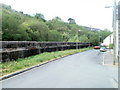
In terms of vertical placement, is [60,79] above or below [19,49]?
below

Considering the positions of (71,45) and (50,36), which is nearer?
(50,36)

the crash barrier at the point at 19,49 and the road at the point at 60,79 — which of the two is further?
the crash barrier at the point at 19,49

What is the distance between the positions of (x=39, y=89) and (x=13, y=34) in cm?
2076

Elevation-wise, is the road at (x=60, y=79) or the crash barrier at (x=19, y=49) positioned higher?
the crash barrier at (x=19, y=49)

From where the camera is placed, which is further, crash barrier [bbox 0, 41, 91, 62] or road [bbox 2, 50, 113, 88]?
crash barrier [bbox 0, 41, 91, 62]

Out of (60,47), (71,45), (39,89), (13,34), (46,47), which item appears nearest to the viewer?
(39,89)

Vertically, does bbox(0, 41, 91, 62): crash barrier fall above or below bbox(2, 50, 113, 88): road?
above

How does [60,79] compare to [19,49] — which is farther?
[19,49]

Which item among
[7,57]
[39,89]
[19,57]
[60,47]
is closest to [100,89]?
[39,89]

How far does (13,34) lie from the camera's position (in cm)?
2578

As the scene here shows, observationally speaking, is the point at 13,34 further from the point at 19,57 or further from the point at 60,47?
the point at 60,47

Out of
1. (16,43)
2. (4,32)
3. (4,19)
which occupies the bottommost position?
(16,43)

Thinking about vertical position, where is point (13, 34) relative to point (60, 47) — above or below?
above

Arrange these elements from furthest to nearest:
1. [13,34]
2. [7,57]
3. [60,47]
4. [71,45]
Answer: [71,45], [60,47], [13,34], [7,57]
